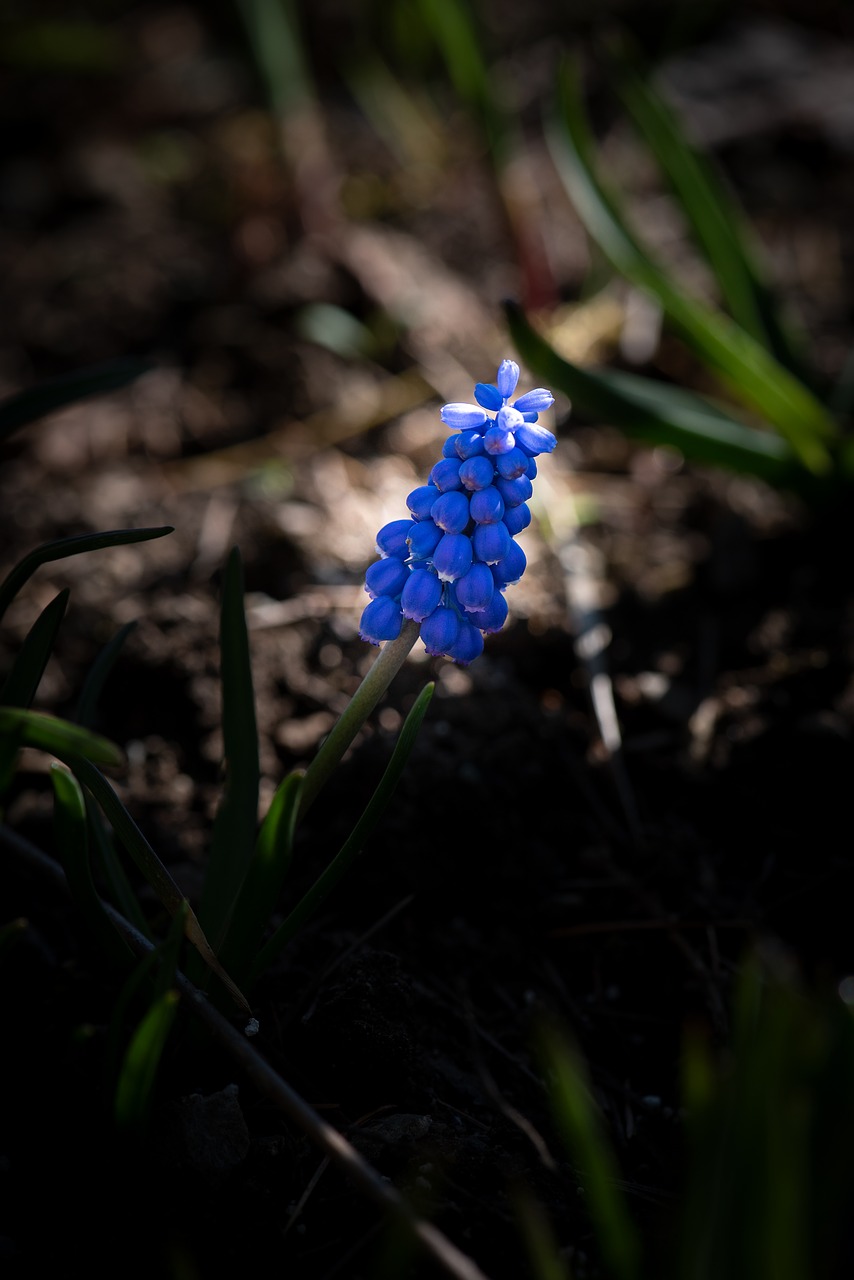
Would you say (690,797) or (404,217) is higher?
(404,217)

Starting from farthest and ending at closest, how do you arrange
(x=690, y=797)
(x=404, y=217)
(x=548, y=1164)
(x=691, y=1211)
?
(x=404, y=217) < (x=690, y=797) < (x=548, y=1164) < (x=691, y=1211)

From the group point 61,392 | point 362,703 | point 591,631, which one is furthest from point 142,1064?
point 591,631

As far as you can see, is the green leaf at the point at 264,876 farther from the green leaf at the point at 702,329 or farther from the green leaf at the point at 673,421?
the green leaf at the point at 702,329

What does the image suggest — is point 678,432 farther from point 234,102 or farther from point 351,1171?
point 234,102

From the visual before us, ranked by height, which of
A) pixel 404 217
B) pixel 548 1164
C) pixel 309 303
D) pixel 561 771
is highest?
pixel 404 217

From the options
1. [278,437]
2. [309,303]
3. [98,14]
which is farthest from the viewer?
[98,14]

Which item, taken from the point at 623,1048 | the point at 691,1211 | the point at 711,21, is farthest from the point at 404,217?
the point at 691,1211

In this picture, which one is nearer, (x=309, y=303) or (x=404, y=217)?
(x=309, y=303)

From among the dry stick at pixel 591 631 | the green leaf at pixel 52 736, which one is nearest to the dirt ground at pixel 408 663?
the dry stick at pixel 591 631

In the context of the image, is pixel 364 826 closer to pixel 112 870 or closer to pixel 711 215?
pixel 112 870
